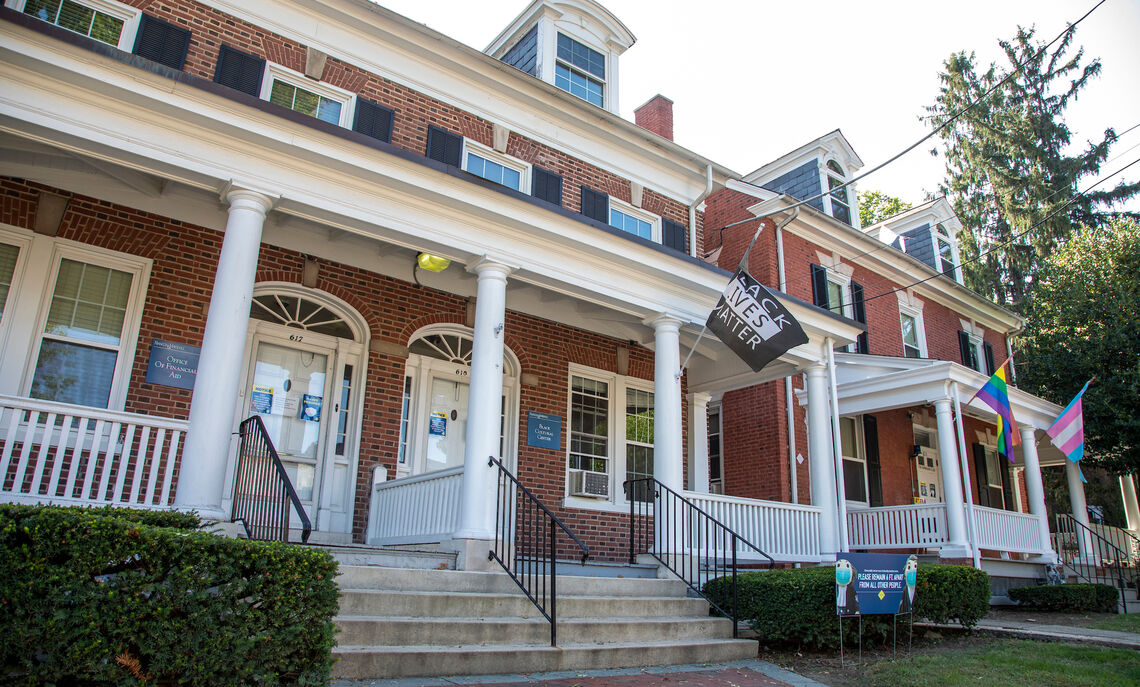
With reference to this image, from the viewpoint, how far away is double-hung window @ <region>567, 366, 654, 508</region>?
1168cm

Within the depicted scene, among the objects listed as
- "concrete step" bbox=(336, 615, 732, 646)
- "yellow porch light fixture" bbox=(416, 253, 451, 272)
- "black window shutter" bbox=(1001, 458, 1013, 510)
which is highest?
"yellow porch light fixture" bbox=(416, 253, 451, 272)

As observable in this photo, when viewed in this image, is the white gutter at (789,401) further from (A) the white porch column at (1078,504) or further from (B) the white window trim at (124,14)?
(B) the white window trim at (124,14)

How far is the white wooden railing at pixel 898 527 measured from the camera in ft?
44.4

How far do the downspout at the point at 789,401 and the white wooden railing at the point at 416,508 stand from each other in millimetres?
7440

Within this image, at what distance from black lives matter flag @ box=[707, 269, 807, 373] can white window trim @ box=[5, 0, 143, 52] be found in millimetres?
7333

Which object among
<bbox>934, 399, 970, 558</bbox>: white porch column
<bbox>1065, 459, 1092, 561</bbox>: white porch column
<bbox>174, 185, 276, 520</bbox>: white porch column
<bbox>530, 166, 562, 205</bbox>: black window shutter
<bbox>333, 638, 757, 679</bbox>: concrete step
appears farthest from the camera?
<bbox>1065, 459, 1092, 561</bbox>: white porch column

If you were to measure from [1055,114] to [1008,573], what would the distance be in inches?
762

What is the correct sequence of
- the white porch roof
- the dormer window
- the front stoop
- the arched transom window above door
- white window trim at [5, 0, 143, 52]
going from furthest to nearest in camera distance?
the dormer window < the white porch roof < the arched transom window above door < white window trim at [5, 0, 143, 52] < the front stoop

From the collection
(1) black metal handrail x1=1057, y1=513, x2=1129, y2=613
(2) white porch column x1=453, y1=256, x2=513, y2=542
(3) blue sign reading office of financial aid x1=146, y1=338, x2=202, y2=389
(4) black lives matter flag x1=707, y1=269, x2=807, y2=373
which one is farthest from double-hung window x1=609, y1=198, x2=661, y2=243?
(1) black metal handrail x1=1057, y1=513, x2=1129, y2=613

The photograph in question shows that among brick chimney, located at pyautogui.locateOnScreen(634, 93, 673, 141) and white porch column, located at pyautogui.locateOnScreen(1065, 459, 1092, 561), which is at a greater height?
brick chimney, located at pyautogui.locateOnScreen(634, 93, 673, 141)

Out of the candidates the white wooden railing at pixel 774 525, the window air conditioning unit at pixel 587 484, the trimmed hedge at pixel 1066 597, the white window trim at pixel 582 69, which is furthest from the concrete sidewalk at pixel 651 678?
the trimmed hedge at pixel 1066 597

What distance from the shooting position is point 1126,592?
1659cm

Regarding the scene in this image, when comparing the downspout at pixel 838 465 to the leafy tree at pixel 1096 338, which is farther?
the leafy tree at pixel 1096 338

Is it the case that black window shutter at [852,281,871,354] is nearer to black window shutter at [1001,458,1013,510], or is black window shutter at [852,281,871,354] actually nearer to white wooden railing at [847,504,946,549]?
white wooden railing at [847,504,946,549]
